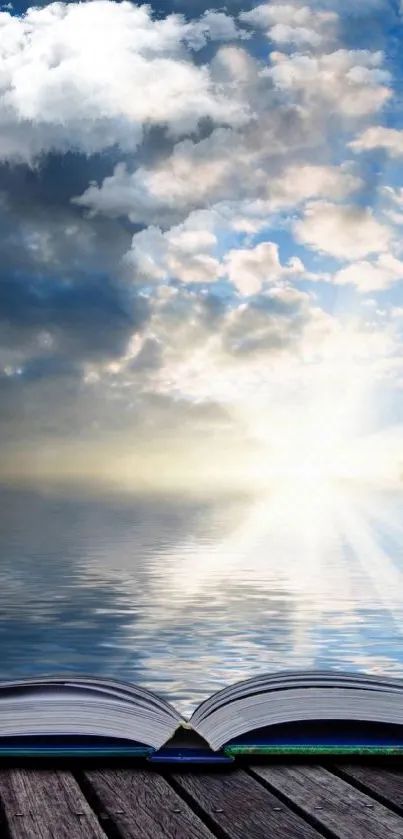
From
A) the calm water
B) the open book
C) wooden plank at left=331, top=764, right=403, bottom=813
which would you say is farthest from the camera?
the calm water

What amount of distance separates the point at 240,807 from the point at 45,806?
0.30 m

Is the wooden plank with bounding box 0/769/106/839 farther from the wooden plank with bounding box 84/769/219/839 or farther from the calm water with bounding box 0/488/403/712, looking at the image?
the calm water with bounding box 0/488/403/712

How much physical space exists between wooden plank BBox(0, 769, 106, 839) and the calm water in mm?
6127

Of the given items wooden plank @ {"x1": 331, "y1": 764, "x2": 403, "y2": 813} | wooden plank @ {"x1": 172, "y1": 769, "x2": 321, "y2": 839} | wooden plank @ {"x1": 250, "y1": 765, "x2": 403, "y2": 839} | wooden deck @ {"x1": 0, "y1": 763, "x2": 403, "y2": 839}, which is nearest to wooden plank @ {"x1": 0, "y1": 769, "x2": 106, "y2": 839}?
wooden deck @ {"x1": 0, "y1": 763, "x2": 403, "y2": 839}

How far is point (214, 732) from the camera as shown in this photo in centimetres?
192

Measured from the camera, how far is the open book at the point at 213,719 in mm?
1870

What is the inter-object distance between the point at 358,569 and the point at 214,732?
33.8 m

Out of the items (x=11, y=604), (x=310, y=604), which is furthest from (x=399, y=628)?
(x=11, y=604)

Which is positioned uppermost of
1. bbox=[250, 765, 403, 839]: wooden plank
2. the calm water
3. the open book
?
the calm water

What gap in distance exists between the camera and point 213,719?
194 centimetres

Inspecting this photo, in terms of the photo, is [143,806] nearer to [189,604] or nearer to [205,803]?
[205,803]

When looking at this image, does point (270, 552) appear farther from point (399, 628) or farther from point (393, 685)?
point (393, 685)

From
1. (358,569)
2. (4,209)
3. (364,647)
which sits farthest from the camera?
(4,209)

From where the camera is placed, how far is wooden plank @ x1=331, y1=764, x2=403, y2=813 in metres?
1.73
